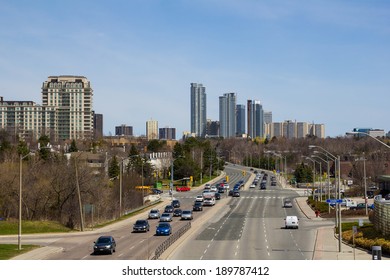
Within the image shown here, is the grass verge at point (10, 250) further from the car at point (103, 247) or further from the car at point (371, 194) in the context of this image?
the car at point (371, 194)

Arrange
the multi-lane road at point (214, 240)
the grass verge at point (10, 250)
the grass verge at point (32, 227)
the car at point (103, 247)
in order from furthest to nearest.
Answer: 1. the grass verge at point (32, 227)
2. the car at point (103, 247)
3. the multi-lane road at point (214, 240)
4. the grass verge at point (10, 250)

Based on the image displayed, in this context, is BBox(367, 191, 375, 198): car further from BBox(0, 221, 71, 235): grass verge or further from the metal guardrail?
BBox(0, 221, 71, 235): grass verge

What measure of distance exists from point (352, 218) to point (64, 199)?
29.8 metres

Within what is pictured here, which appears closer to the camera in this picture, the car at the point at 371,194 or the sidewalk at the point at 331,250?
the sidewalk at the point at 331,250

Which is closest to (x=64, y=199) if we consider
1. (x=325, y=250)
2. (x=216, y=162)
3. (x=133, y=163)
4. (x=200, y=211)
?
(x=200, y=211)

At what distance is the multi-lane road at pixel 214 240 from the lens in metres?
39.3

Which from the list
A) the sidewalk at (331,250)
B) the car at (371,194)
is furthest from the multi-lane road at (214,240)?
the car at (371,194)

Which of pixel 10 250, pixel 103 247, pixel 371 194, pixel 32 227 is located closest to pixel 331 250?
pixel 103 247

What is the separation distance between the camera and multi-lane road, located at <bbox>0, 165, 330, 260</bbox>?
39281 millimetres

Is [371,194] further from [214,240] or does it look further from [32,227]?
[32,227]

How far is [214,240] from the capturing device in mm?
47688

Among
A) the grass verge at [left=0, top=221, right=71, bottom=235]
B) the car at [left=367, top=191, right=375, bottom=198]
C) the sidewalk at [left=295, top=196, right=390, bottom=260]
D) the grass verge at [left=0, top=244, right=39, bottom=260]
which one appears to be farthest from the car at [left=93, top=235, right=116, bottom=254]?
the car at [left=367, top=191, right=375, bottom=198]

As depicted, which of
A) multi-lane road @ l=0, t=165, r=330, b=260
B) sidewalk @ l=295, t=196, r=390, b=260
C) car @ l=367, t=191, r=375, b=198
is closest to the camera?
sidewalk @ l=295, t=196, r=390, b=260
